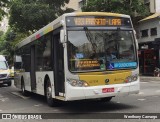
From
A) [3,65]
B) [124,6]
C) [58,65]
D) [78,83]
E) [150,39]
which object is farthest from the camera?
[124,6]

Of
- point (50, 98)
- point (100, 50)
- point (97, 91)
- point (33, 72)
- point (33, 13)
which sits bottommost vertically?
point (50, 98)

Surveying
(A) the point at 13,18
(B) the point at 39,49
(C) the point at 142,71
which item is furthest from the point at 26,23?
(B) the point at 39,49

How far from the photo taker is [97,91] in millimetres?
11469

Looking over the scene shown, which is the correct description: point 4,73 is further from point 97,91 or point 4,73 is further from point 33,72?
point 97,91

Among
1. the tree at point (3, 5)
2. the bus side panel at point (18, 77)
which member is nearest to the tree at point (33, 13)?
the tree at point (3, 5)

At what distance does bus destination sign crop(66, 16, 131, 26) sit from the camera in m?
11.8

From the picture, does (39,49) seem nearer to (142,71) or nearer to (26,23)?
(142,71)

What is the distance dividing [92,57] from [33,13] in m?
35.1

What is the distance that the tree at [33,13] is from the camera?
149ft

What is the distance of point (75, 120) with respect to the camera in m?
10.3

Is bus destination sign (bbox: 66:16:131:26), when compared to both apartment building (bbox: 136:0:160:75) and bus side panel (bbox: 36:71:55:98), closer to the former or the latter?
bus side panel (bbox: 36:71:55:98)

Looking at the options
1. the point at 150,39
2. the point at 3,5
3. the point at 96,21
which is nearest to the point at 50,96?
the point at 96,21

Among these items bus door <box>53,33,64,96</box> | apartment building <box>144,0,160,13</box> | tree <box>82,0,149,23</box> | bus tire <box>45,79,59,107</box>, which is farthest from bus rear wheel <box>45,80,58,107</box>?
apartment building <box>144,0,160,13</box>

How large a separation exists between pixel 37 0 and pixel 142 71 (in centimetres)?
1680
